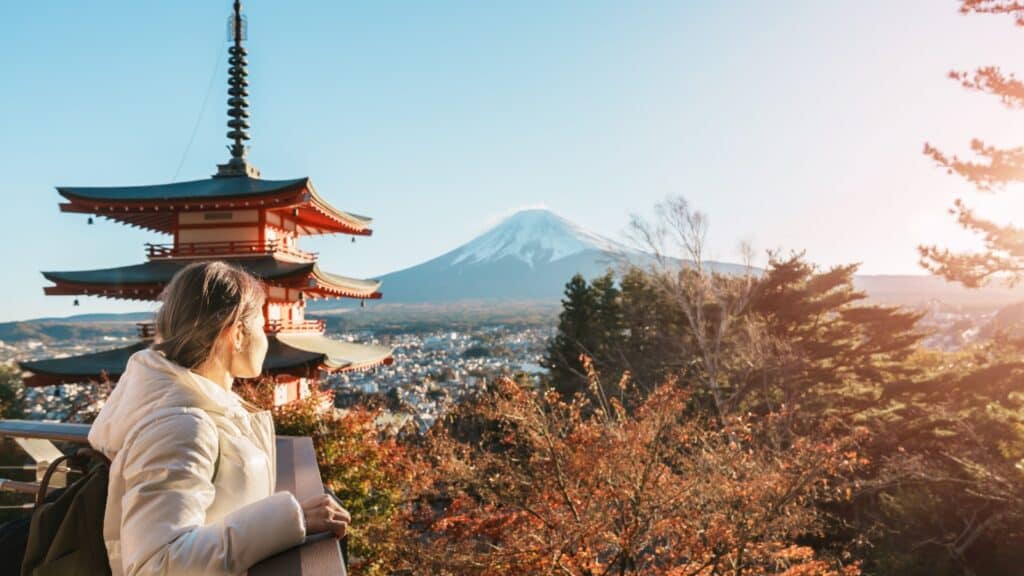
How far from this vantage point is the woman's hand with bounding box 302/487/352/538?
934 millimetres

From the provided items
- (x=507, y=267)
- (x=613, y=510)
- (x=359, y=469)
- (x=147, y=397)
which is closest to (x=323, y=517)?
(x=147, y=397)

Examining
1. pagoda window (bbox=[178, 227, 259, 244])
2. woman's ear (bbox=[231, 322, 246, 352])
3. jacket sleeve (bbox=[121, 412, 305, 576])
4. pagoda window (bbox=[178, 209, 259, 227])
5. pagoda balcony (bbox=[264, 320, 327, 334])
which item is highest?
pagoda window (bbox=[178, 209, 259, 227])

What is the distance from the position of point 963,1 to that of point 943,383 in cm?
853

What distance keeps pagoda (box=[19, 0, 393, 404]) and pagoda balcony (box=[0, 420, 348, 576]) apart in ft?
22.7

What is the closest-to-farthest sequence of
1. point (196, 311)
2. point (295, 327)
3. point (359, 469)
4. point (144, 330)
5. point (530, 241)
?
point (196, 311) → point (359, 469) → point (144, 330) → point (295, 327) → point (530, 241)

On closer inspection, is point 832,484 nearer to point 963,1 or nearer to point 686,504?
point 686,504

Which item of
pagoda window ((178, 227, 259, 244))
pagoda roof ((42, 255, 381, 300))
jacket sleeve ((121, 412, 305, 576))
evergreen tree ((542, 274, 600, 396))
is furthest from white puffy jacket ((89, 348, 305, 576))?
evergreen tree ((542, 274, 600, 396))

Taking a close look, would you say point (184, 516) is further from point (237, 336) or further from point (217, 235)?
point (217, 235)

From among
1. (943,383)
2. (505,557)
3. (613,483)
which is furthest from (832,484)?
(505,557)

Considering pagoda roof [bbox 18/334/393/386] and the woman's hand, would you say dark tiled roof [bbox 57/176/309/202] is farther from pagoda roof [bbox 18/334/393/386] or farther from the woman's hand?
the woman's hand

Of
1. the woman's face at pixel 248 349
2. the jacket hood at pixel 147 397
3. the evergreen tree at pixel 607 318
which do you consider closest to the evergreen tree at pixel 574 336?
the evergreen tree at pixel 607 318

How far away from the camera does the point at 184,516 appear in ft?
2.67

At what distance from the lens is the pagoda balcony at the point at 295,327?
926 cm

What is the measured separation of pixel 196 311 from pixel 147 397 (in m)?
0.20
